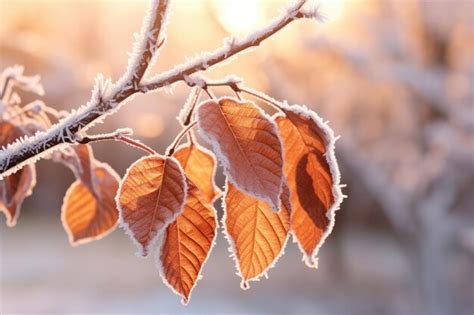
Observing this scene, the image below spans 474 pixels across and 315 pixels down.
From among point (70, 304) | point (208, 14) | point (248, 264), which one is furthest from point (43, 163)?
point (248, 264)

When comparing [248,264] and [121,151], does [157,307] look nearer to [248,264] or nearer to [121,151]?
[121,151]

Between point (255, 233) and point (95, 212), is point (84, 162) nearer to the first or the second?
point (95, 212)

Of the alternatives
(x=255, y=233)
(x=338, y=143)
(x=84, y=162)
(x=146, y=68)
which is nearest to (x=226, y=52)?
(x=146, y=68)

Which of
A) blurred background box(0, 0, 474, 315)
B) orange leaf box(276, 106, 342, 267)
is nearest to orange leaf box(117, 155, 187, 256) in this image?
orange leaf box(276, 106, 342, 267)

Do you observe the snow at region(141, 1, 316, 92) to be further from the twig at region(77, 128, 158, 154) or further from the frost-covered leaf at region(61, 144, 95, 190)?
the frost-covered leaf at region(61, 144, 95, 190)

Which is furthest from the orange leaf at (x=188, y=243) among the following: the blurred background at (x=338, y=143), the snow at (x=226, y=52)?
the blurred background at (x=338, y=143)

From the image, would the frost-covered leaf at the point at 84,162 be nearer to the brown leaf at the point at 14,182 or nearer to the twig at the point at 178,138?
the brown leaf at the point at 14,182
